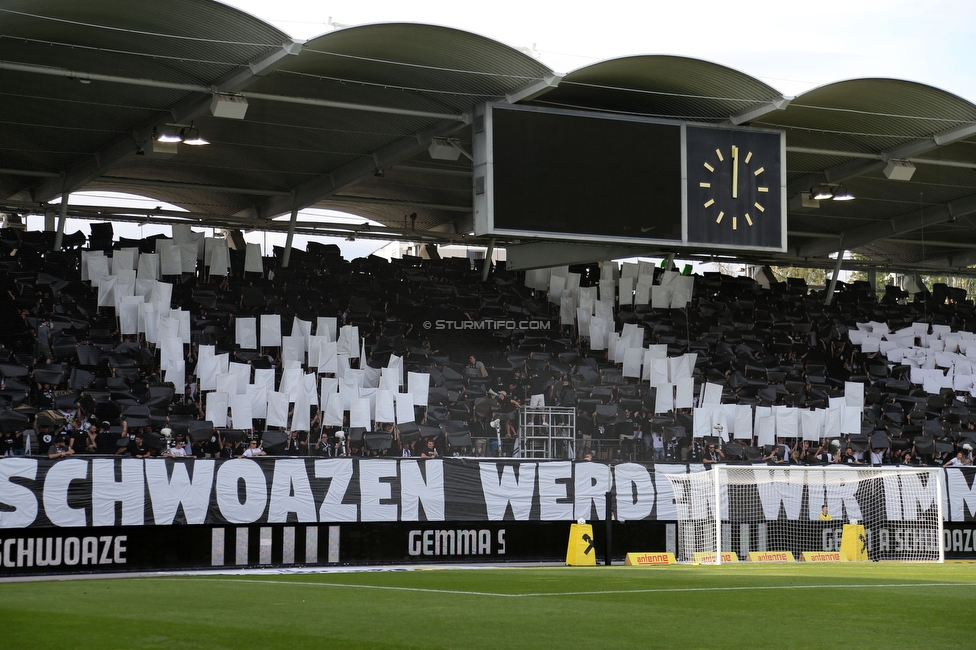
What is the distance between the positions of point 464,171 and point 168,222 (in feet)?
29.3

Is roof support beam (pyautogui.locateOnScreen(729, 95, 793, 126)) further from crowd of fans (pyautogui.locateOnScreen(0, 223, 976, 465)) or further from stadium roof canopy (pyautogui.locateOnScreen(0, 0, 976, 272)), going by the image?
crowd of fans (pyautogui.locateOnScreen(0, 223, 976, 465))

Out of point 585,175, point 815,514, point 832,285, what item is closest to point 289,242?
point 585,175

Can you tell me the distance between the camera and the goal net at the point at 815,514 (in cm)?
2358

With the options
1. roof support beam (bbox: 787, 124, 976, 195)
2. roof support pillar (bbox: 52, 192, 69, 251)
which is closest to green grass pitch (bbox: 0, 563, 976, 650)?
roof support beam (bbox: 787, 124, 976, 195)

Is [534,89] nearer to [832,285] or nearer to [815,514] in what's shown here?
[815,514]

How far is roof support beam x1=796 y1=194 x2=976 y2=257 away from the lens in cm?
3444

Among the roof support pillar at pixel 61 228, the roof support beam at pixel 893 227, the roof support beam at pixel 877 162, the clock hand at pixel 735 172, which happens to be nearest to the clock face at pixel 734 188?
the clock hand at pixel 735 172

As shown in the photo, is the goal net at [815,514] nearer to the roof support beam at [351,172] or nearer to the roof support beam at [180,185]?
the roof support beam at [351,172]

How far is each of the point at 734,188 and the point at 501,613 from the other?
16533 mm

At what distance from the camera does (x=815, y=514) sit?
82.1ft

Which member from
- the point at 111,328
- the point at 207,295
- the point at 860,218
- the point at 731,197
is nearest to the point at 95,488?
the point at 111,328

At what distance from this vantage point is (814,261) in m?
40.3

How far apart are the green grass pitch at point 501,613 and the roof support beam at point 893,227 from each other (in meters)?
21.9

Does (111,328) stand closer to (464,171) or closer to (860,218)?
(464,171)
